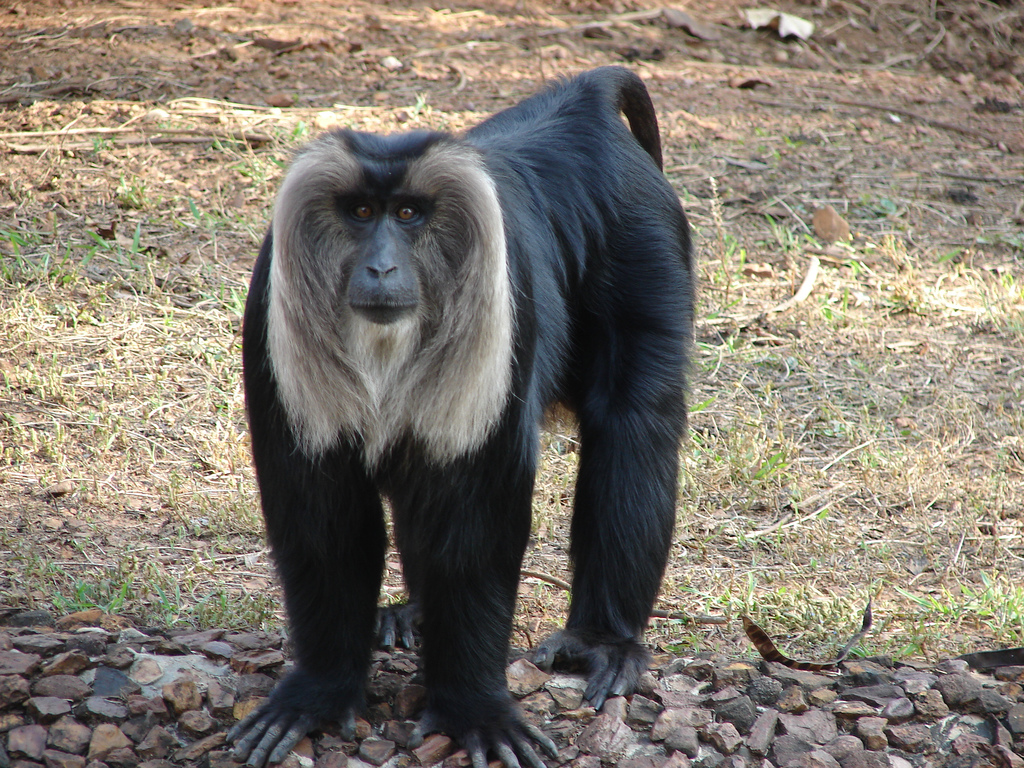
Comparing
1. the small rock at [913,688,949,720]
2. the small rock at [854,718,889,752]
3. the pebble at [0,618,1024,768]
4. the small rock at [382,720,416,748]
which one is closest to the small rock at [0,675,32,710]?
the pebble at [0,618,1024,768]

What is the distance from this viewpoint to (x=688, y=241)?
3898 millimetres

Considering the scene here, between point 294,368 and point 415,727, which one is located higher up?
point 294,368

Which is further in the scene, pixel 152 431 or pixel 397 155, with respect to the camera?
pixel 152 431

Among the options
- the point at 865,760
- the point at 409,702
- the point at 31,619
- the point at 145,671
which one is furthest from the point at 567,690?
Result: the point at 31,619

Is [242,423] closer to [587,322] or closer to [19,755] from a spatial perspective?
[587,322]

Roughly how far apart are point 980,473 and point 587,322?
7.92ft

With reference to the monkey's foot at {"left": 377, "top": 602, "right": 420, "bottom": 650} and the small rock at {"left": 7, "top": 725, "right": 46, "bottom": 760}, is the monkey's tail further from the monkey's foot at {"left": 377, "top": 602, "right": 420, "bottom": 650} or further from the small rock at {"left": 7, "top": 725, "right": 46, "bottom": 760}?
the small rock at {"left": 7, "top": 725, "right": 46, "bottom": 760}

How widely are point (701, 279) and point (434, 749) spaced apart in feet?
13.4

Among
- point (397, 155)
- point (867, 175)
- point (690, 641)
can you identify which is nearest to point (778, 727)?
point (690, 641)

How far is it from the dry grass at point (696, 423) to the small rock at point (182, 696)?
67cm

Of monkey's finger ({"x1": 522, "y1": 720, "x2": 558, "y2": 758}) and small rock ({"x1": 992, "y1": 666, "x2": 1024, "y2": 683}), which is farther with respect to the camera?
small rock ({"x1": 992, "y1": 666, "x2": 1024, "y2": 683})

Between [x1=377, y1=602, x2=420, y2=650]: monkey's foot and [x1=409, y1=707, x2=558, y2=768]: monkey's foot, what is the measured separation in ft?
2.28

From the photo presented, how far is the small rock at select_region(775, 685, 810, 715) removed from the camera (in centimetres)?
306

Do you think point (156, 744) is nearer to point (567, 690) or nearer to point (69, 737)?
point (69, 737)
